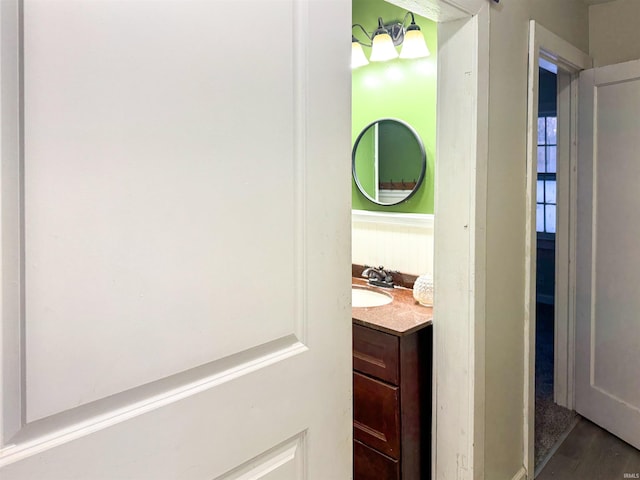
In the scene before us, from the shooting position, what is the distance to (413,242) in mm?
2348

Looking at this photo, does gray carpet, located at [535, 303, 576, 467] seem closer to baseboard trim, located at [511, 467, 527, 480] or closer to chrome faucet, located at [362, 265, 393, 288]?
baseboard trim, located at [511, 467, 527, 480]

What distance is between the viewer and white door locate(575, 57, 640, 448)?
226 centimetres

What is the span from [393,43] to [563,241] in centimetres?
147

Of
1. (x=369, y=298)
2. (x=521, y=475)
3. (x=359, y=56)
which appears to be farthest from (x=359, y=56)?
(x=521, y=475)

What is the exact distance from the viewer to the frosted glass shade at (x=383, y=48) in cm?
231

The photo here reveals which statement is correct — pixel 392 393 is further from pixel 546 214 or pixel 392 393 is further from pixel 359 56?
pixel 546 214

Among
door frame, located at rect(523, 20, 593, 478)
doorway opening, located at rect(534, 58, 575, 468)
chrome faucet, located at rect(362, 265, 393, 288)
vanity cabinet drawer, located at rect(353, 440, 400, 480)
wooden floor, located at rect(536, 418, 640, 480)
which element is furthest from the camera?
doorway opening, located at rect(534, 58, 575, 468)

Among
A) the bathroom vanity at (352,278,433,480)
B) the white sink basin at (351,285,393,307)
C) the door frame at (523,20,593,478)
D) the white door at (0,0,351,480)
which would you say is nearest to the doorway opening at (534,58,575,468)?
the door frame at (523,20,593,478)

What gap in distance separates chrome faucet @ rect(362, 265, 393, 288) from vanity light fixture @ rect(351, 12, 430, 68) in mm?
1093

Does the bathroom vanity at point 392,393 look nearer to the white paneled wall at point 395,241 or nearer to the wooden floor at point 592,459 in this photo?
the white paneled wall at point 395,241

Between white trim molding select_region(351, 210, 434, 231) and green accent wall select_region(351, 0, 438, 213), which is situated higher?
green accent wall select_region(351, 0, 438, 213)

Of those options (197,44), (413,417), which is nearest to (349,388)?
(197,44)

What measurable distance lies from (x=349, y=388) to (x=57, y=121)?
2.52ft

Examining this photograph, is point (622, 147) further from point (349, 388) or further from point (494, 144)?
point (349, 388)
